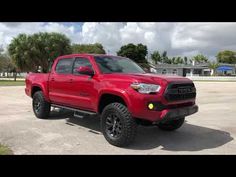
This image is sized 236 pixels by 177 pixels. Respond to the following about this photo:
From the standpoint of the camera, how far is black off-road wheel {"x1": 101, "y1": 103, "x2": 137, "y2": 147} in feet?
16.5

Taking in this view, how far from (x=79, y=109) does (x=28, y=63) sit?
1436 inches

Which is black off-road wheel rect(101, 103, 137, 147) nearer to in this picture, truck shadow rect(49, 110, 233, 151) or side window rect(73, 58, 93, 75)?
truck shadow rect(49, 110, 233, 151)

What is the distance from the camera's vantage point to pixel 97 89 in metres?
5.69

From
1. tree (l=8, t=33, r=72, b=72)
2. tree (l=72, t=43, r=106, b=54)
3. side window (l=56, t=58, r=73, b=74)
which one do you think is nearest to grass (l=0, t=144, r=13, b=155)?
side window (l=56, t=58, r=73, b=74)

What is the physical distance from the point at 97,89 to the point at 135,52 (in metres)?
61.0

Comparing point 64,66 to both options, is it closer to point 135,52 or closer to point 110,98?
point 110,98

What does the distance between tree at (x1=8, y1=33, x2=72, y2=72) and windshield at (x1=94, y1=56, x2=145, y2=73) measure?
113 feet

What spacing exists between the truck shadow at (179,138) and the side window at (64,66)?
153 cm

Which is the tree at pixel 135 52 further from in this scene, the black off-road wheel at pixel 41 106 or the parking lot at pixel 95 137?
the parking lot at pixel 95 137

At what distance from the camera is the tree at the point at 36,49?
1560 inches

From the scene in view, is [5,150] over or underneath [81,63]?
underneath

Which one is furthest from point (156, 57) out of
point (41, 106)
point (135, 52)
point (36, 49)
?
point (41, 106)
